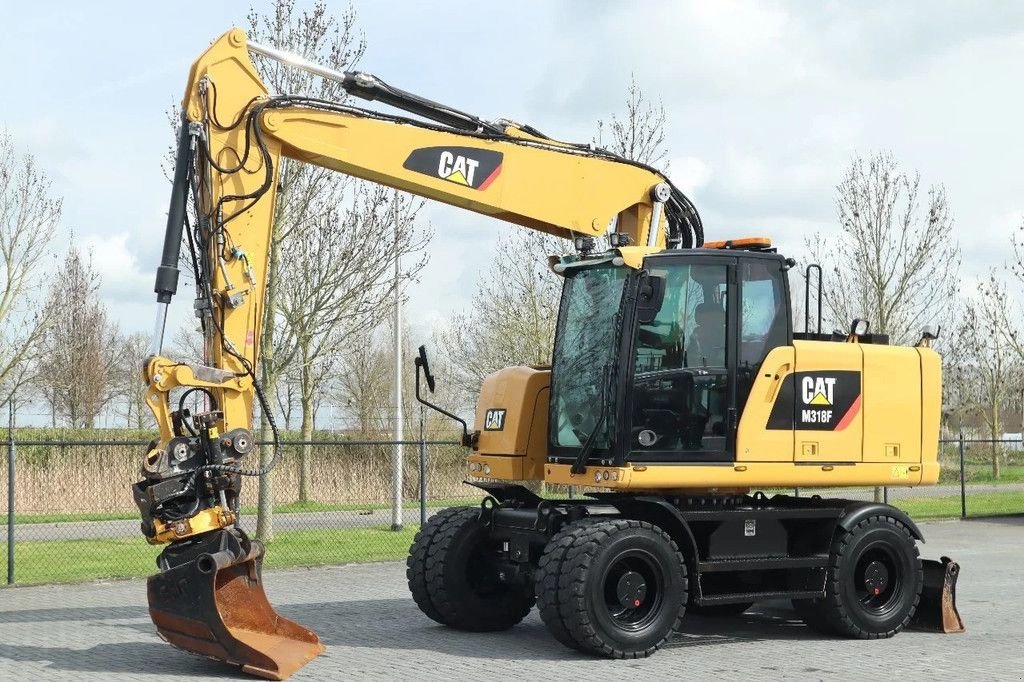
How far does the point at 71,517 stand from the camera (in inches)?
907

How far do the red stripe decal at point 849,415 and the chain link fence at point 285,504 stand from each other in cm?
710

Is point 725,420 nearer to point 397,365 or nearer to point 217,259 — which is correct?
point 217,259

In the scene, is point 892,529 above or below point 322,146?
below

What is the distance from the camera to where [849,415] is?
10.7 metres

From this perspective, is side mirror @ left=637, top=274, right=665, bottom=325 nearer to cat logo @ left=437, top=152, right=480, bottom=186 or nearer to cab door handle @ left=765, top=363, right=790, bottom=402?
cab door handle @ left=765, top=363, right=790, bottom=402

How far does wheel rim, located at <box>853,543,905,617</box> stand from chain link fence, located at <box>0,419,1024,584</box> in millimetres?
6591

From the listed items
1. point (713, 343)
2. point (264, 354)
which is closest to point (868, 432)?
point (713, 343)

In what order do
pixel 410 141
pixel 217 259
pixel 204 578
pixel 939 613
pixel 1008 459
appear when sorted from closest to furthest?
pixel 204 578, pixel 217 259, pixel 410 141, pixel 939 613, pixel 1008 459

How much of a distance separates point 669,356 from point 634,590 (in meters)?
1.84

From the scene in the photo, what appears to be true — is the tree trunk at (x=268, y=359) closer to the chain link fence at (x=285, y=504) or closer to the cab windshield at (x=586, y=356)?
the chain link fence at (x=285, y=504)

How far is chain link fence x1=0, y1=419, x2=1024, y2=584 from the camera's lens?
56.1 ft

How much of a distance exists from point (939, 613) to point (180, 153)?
24.3 feet

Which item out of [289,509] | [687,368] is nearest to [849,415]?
[687,368]

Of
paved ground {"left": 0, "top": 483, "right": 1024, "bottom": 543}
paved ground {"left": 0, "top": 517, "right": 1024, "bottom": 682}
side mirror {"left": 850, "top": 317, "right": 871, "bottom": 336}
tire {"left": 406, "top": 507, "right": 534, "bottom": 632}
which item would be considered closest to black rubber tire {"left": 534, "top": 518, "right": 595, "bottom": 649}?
paved ground {"left": 0, "top": 517, "right": 1024, "bottom": 682}
